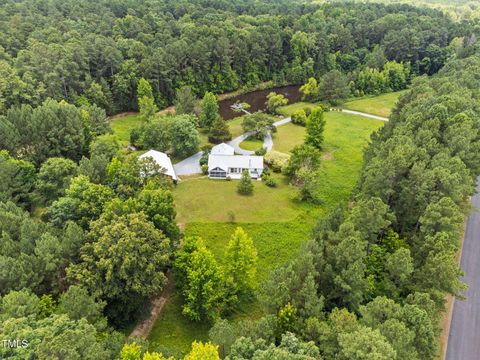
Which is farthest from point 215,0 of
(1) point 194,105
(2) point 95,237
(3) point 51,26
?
(2) point 95,237

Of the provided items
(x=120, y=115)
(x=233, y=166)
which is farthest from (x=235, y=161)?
(x=120, y=115)

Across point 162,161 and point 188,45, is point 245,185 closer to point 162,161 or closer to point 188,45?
point 162,161

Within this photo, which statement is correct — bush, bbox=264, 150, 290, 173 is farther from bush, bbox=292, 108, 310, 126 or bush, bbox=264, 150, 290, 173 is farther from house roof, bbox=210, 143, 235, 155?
bush, bbox=292, 108, 310, 126

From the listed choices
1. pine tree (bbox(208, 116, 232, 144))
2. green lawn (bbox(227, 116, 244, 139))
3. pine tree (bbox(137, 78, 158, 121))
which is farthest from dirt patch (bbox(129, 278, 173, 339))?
pine tree (bbox(137, 78, 158, 121))

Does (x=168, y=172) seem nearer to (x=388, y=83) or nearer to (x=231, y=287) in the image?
(x=231, y=287)

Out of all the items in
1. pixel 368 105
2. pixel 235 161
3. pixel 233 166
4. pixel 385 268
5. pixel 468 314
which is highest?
pixel 385 268

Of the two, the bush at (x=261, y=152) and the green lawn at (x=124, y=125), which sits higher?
the bush at (x=261, y=152)

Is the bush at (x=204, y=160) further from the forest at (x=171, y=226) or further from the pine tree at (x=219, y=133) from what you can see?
the pine tree at (x=219, y=133)

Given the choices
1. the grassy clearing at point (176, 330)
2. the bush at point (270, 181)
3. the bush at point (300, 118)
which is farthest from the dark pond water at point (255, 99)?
the grassy clearing at point (176, 330)
